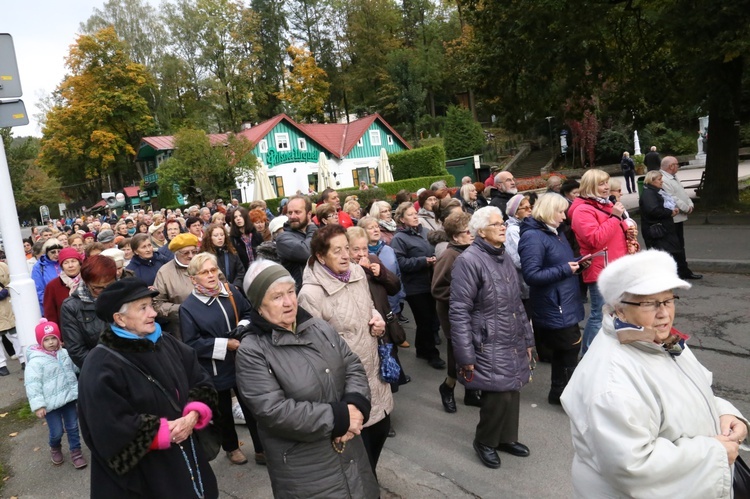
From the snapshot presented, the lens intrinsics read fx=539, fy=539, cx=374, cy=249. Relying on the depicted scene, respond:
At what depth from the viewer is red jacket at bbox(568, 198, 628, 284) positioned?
5.30m

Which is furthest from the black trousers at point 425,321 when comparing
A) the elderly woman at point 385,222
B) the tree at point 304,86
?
the tree at point 304,86

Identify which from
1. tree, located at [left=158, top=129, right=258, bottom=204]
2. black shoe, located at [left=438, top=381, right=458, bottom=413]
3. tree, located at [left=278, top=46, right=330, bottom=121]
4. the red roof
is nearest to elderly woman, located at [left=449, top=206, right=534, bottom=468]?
black shoe, located at [left=438, top=381, right=458, bottom=413]

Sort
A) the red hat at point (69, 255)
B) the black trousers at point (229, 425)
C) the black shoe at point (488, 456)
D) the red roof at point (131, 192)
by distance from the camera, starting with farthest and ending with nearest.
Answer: the red roof at point (131, 192) → the red hat at point (69, 255) → the black trousers at point (229, 425) → the black shoe at point (488, 456)

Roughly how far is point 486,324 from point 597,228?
2.00 metres

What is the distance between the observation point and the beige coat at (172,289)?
504 cm

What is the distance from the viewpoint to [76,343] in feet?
14.1

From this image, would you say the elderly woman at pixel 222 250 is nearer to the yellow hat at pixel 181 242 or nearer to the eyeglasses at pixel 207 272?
the yellow hat at pixel 181 242

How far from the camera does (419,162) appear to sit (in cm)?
3834

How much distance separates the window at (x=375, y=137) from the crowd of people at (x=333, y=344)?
121 ft

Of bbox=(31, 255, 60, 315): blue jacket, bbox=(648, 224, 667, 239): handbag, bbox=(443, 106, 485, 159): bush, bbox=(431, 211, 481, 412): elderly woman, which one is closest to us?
bbox=(431, 211, 481, 412): elderly woman

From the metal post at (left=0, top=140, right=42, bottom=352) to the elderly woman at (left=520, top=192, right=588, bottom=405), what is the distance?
5.54m

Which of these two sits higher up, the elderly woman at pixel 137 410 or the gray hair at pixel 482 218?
the gray hair at pixel 482 218

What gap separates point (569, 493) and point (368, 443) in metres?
1.43

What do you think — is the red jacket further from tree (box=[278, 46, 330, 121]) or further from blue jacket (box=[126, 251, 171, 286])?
tree (box=[278, 46, 330, 121])
